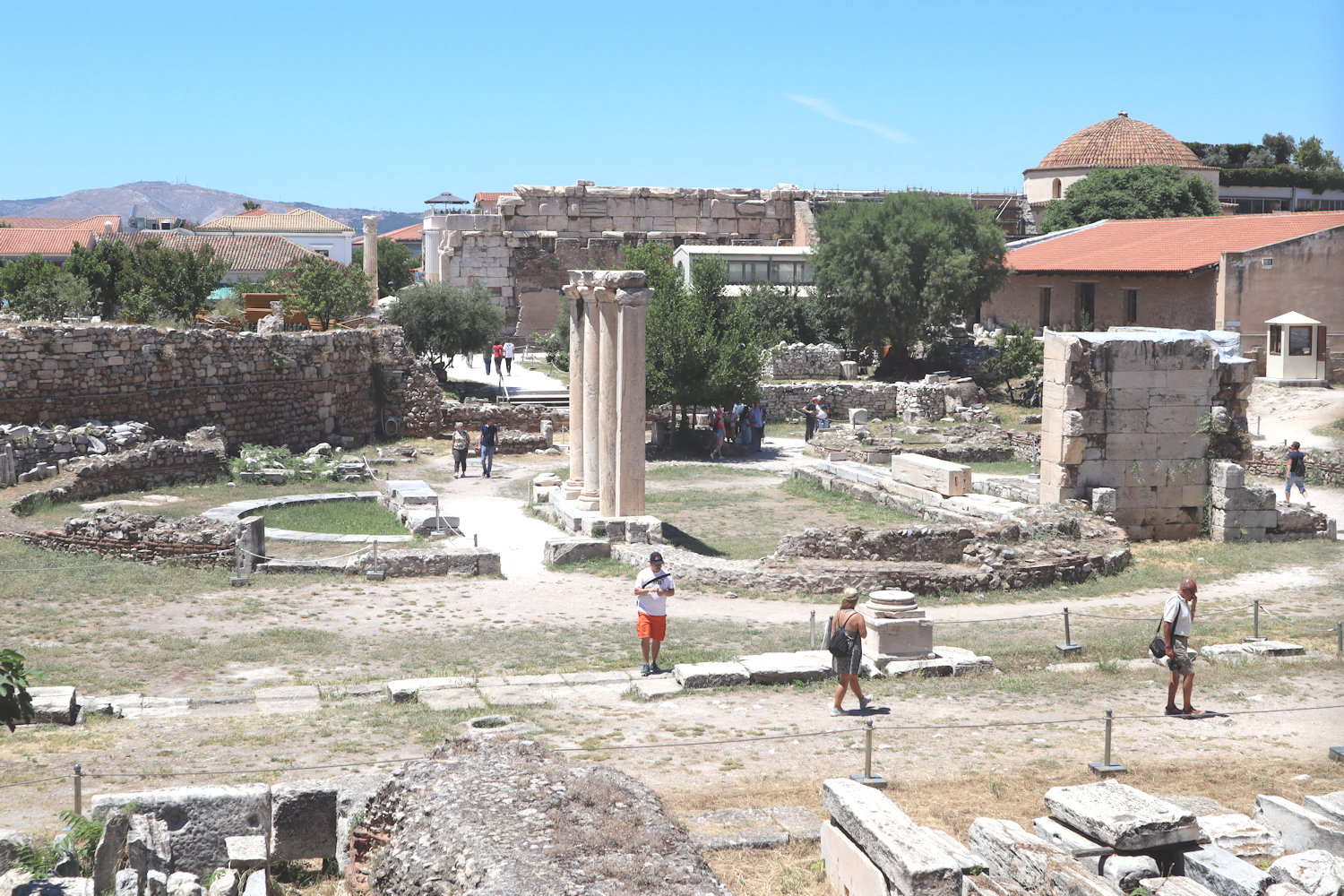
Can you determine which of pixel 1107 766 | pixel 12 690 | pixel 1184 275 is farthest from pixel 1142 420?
pixel 1184 275

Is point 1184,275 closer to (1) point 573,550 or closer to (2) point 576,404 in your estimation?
(2) point 576,404

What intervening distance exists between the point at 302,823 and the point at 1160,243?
125ft

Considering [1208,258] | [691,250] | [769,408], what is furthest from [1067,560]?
[691,250]

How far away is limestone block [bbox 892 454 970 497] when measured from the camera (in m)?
22.3

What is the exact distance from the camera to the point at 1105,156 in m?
58.1

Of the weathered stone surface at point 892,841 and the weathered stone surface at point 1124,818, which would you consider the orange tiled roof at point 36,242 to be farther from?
the weathered stone surface at point 1124,818

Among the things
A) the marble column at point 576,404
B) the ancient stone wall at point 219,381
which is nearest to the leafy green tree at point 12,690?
the marble column at point 576,404

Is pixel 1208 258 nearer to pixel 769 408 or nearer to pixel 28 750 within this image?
pixel 769 408

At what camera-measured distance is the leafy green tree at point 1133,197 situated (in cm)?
5034

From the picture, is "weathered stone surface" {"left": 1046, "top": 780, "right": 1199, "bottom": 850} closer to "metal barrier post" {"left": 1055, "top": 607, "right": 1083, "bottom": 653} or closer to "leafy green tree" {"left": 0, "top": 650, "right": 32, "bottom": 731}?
"metal barrier post" {"left": 1055, "top": 607, "right": 1083, "bottom": 653}

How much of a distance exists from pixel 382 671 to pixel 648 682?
270 cm

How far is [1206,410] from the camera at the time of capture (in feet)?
66.1

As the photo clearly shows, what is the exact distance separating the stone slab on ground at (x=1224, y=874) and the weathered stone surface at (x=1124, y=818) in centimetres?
12

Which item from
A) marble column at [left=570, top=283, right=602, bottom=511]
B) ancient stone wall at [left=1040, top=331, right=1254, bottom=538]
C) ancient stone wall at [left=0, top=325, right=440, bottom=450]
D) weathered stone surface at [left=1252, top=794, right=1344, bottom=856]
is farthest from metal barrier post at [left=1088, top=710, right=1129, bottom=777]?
ancient stone wall at [left=0, top=325, right=440, bottom=450]
